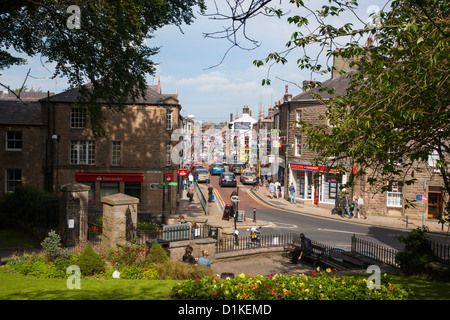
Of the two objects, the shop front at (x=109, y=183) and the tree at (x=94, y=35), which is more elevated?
the tree at (x=94, y=35)

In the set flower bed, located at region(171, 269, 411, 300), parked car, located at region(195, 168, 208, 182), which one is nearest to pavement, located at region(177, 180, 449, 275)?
flower bed, located at region(171, 269, 411, 300)

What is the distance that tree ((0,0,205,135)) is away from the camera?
40.6 feet

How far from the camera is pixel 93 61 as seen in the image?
15484 millimetres

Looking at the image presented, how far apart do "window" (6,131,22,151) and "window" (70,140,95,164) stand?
379cm

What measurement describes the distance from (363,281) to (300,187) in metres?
28.6

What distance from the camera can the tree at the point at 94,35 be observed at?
12.4 meters

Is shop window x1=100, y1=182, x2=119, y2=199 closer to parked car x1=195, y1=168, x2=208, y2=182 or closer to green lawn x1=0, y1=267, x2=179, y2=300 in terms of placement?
parked car x1=195, y1=168, x2=208, y2=182

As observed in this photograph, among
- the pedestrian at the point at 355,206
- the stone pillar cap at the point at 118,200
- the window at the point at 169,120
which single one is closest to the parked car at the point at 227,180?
the window at the point at 169,120

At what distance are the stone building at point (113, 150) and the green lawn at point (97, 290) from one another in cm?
1956

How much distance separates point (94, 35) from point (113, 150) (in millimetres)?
18459

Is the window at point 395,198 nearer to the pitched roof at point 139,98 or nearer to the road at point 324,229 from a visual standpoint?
the road at point 324,229

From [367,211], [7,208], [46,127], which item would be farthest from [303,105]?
[7,208]

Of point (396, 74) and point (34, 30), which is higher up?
point (34, 30)

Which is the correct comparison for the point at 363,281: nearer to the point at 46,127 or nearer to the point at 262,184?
the point at 46,127
